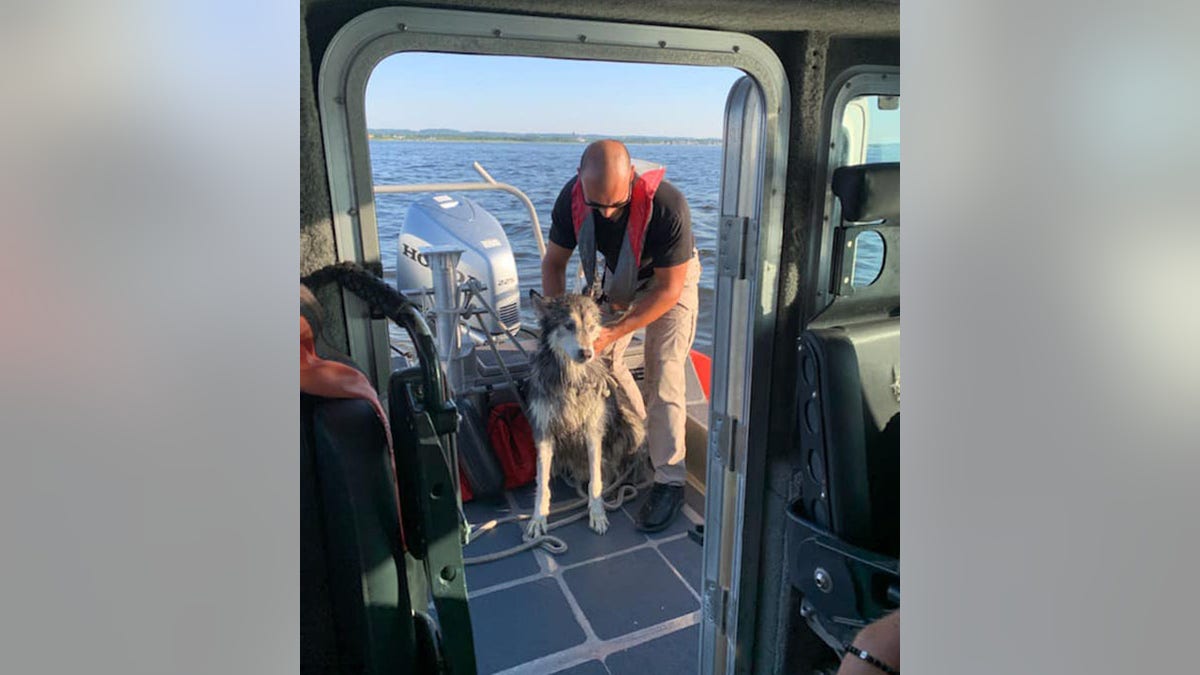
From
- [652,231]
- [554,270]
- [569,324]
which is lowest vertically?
[569,324]

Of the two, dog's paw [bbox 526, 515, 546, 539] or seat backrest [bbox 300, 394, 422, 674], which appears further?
dog's paw [bbox 526, 515, 546, 539]

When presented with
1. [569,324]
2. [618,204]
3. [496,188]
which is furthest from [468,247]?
[618,204]

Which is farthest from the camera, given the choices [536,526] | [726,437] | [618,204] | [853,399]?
[536,526]

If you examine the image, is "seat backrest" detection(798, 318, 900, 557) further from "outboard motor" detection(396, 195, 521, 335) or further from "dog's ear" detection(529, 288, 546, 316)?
"outboard motor" detection(396, 195, 521, 335)

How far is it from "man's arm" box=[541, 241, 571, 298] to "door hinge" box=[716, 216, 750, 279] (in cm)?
47

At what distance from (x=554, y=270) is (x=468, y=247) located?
949mm

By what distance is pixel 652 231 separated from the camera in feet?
6.38

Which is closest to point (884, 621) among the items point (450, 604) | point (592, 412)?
point (450, 604)

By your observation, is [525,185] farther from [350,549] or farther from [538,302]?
[350,549]

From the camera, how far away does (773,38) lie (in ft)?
4.61

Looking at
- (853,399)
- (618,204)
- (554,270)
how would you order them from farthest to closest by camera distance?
(554,270)
(618,204)
(853,399)

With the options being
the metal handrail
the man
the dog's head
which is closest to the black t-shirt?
the man

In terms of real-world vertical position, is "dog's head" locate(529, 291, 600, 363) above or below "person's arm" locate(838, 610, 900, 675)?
above

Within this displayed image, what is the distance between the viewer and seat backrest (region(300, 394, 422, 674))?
3.24 ft
